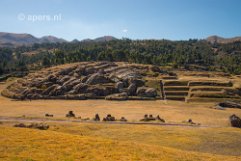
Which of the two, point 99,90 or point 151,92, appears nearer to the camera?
point 151,92

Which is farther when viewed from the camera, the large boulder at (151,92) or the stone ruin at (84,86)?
the stone ruin at (84,86)

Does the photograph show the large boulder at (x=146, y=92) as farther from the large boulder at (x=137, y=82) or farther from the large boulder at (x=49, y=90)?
the large boulder at (x=49, y=90)

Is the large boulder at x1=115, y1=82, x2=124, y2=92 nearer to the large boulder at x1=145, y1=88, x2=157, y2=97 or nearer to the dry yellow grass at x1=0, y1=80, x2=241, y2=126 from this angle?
the large boulder at x1=145, y1=88, x2=157, y2=97

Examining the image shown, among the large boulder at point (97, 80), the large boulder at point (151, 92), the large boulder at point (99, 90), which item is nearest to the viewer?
the large boulder at point (151, 92)

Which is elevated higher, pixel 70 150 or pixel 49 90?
pixel 70 150

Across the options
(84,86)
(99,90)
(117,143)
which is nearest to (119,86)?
(99,90)

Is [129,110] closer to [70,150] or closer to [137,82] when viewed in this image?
[137,82]

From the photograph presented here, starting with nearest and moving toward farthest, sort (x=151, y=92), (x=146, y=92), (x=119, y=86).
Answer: (x=151, y=92) → (x=146, y=92) → (x=119, y=86)

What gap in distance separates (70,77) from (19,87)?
24.3 m

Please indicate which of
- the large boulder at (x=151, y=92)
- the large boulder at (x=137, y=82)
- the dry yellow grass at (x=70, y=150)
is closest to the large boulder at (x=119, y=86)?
the large boulder at (x=137, y=82)

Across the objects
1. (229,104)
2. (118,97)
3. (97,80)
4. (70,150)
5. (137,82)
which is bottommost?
(229,104)

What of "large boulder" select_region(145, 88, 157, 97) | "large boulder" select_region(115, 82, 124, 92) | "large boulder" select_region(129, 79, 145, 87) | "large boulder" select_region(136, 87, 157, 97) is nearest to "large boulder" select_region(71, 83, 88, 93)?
"large boulder" select_region(115, 82, 124, 92)

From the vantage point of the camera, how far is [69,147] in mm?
36875

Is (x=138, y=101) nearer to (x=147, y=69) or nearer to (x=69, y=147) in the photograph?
(x=147, y=69)
